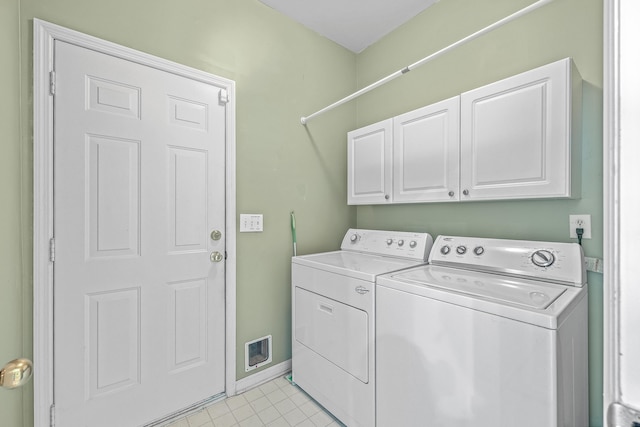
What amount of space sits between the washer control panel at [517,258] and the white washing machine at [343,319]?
0.18m

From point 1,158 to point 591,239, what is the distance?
2.76 metres

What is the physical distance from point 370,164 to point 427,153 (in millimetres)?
465

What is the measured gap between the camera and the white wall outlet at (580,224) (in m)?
1.36

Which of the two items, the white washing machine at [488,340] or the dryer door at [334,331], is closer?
the white washing machine at [488,340]

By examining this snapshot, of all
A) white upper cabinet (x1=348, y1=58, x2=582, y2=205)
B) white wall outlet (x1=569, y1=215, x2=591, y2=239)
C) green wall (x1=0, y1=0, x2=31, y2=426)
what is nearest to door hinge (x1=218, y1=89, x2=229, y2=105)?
green wall (x1=0, y1=0, x2=31, y2=426)

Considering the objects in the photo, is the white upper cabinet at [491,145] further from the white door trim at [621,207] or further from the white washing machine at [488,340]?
the white door trim at [621,207]

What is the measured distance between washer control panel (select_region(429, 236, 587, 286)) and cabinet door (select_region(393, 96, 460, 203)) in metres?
0.31

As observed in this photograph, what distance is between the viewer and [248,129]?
1957 mm

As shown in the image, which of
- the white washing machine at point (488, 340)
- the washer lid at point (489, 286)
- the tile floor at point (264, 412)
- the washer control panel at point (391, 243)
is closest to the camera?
the white washing machine at point (488, 340)

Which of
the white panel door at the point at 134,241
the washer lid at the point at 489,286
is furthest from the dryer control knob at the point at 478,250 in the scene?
the white panel door at the point at 134,241

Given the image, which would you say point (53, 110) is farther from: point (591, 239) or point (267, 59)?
point (591, 239)

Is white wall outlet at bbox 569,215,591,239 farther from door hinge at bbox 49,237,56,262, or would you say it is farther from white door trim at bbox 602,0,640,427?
door hinge at bbox 49,237,56,262

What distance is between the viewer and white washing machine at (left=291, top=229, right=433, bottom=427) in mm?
1450

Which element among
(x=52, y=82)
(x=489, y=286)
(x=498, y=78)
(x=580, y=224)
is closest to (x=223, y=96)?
(x=52, y=82)
